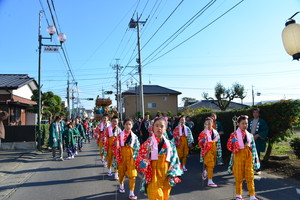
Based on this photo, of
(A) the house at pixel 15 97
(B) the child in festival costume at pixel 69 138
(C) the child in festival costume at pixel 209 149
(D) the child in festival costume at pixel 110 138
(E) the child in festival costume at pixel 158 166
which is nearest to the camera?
(E) the child in festival costume at pixel 158 166

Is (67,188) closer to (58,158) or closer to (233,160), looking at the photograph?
(233,160)

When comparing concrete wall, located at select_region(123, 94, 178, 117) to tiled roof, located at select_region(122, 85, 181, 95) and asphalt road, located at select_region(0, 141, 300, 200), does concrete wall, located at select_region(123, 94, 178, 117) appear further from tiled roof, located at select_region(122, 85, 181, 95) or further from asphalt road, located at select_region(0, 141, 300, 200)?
asphalt road, located at select_region(0, 141, 300, 200)

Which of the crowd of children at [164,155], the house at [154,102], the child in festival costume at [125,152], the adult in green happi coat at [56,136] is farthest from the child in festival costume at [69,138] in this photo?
the house at [154,102]

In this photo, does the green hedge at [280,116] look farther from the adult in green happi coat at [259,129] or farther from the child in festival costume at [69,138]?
the child in festival costume at [69,138]

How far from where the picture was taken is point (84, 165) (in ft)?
34.6

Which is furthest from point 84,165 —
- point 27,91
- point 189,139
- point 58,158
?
point 27,91

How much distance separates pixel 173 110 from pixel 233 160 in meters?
38.1

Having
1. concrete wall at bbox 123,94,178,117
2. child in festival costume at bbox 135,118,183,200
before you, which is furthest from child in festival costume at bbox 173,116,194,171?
concrete wall at bbox 123,94,178,117

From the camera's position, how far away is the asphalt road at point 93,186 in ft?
19.9

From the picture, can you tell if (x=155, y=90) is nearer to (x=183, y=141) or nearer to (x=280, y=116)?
(x=183, y=141)

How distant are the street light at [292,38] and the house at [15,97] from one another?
18.0 m

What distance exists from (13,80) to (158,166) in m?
23.3

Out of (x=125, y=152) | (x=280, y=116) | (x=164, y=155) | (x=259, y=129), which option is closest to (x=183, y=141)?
(x=259, y=129)

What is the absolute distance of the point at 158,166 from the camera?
432cm
